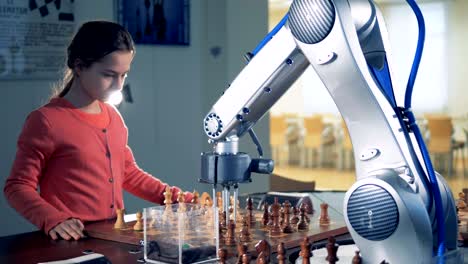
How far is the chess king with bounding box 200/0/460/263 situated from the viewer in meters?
1.36

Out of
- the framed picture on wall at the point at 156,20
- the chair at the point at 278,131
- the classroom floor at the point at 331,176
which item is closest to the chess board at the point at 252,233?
the framed picture on wall at the point at 156,20

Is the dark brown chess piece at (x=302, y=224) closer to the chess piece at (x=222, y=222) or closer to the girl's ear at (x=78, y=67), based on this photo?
the chess piece at (x=222, y=222)

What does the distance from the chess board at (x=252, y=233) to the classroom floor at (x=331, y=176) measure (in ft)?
20.5

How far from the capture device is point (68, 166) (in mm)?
2303

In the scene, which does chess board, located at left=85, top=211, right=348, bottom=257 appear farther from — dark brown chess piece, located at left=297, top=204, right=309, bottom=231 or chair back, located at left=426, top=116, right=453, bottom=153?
chair back, located at left=426, top=116, right=453, bottom=153

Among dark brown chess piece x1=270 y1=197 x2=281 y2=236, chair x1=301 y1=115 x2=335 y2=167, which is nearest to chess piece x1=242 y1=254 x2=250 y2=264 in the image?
dark brown chess piece x1=270 y1=197 x2=281 y2=236

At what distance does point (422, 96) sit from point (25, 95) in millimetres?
8278

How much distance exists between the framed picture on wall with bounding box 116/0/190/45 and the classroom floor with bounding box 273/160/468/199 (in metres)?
4.16

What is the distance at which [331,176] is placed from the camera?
9664mm

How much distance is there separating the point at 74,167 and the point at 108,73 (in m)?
0.31

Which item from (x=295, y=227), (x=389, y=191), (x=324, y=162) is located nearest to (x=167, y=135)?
(x=295, y=227)

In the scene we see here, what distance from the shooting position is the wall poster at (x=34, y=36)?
3537 millimetres

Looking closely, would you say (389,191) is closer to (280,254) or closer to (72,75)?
(280,254)

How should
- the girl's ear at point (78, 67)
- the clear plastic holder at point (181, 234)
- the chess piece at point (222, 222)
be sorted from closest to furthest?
1. the clear plastic holder at point (181, 234)
2. the chess piece at point (222, 222)
3. the girl's ear at point (78, 67)
